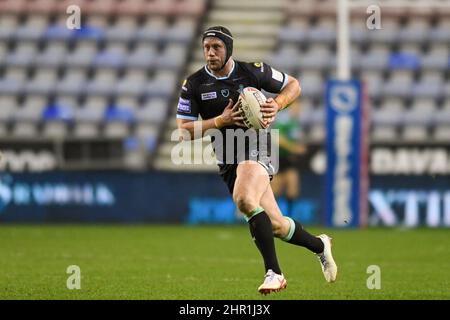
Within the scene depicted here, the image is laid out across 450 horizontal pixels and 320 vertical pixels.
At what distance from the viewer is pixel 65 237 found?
15188 millimetres

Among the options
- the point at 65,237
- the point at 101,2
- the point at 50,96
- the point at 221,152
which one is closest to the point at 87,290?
the point at 221,152

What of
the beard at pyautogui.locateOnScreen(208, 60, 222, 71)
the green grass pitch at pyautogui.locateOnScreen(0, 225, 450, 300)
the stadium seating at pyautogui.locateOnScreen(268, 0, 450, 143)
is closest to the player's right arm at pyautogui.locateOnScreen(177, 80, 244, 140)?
the beard at pyautogui.locateOnScreen(208, 60, 222, 71)

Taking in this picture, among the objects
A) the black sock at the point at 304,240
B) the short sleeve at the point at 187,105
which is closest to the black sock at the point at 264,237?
the black sock at the point at 304,240

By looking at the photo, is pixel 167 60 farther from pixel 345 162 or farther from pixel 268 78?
pixel 268 78

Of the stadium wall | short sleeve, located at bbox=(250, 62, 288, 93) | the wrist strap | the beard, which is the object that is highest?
the beard

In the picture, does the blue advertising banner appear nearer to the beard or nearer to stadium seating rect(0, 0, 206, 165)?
stadium seating rect(0, 0, 206, 165)

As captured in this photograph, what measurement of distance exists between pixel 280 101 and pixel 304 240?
111 centimetres

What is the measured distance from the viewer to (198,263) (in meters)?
11.1

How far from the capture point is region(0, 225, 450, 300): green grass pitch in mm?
8320

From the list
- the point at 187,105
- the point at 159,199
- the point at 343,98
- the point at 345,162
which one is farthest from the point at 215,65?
the point at 159,199

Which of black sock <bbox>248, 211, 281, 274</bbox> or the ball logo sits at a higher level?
the ball logo

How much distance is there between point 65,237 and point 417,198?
20.3ft

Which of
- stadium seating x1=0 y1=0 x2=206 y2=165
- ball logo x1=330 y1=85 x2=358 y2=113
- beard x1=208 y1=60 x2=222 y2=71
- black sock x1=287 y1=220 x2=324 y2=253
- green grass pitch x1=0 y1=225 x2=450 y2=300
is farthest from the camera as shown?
stadium seating x1=0 y1=0 x2=206 y2=165

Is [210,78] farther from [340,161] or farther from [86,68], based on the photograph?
[86,68]
